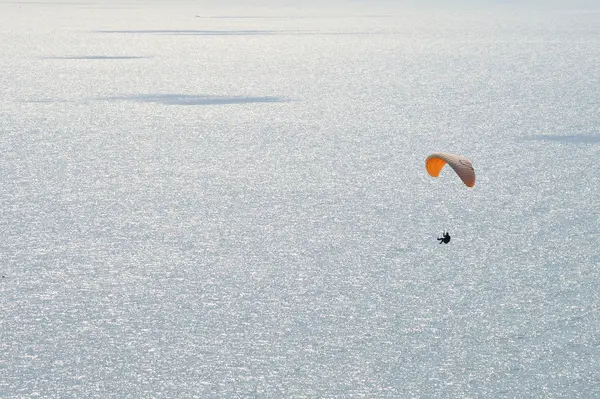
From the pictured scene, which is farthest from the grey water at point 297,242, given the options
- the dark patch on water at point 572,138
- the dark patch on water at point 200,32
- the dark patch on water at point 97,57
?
the dark patch on water at point 200,32

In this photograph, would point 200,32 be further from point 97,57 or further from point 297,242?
point 297,242

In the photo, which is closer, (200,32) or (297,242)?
(297,242)

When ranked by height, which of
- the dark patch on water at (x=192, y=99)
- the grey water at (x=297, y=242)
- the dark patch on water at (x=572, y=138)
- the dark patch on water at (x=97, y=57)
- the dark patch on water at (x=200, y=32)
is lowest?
the grey water at (x=297, y=242)

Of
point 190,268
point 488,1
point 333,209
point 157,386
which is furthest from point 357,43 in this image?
point 488,1

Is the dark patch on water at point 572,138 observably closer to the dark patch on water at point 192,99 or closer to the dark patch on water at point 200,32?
the dark patch on water at point 192,99

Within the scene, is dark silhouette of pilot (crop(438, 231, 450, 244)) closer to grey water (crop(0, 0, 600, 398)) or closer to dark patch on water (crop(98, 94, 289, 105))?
grey water (crop(0, 0, 600, 398))

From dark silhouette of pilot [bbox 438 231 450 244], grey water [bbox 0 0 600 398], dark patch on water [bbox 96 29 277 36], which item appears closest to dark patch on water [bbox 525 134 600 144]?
grey water [bbox 0 0 600 398]

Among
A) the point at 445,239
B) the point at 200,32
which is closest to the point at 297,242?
the point at 445,239

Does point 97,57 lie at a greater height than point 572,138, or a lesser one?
greater

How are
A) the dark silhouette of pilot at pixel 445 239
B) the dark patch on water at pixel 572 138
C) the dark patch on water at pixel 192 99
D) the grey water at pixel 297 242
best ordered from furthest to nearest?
1. the dark patch on water at pixel 192 99
2. the dark patch on water at pixel 572 138
3. the dark silhouette of pilot at pixel 445 239
4. the grey water at pixel 297 242
